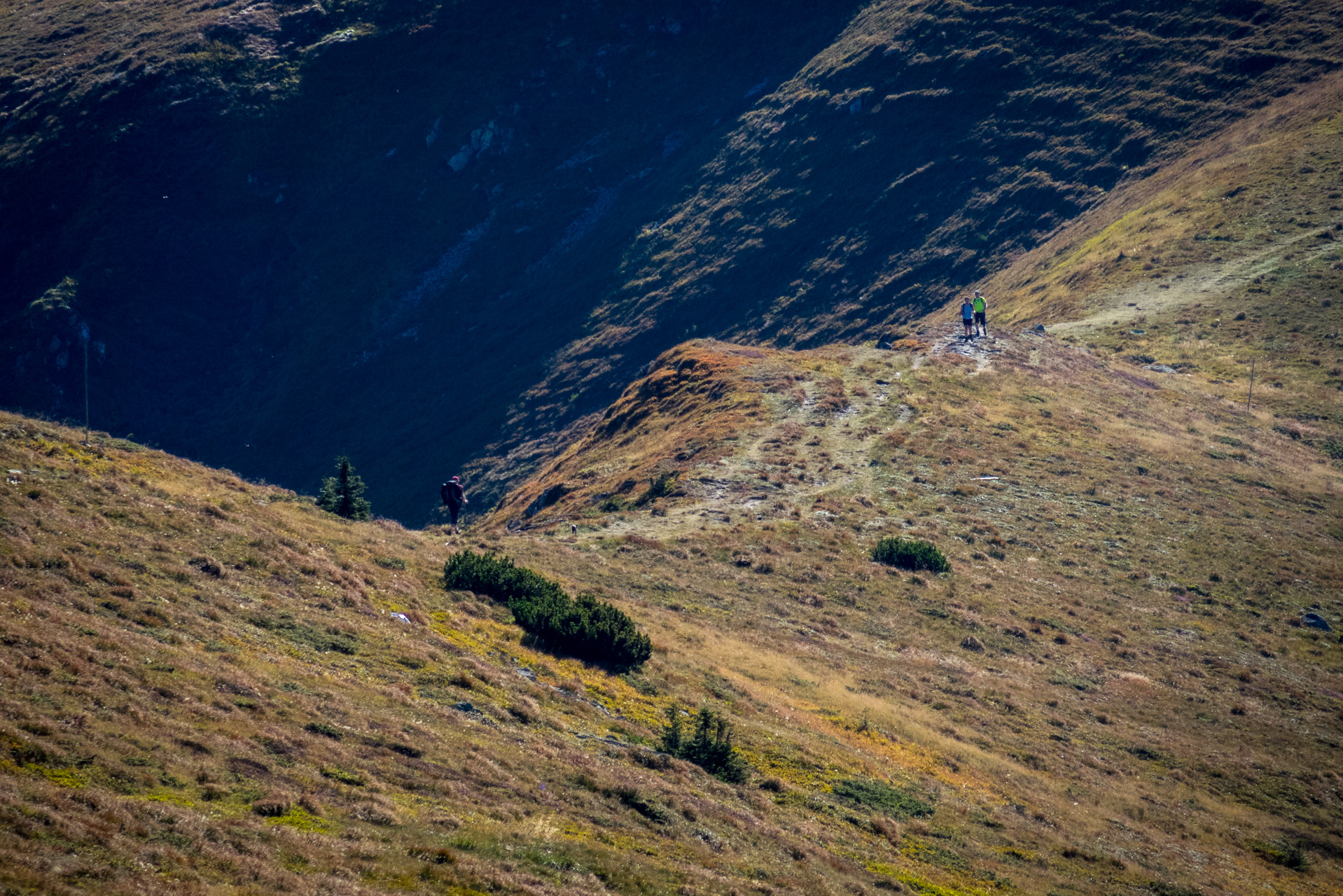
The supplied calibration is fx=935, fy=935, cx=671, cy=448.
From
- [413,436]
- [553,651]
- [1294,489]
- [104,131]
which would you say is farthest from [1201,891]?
[104,131]

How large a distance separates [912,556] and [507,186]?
72884mm

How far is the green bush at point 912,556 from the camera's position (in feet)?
116

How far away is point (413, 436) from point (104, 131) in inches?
1844

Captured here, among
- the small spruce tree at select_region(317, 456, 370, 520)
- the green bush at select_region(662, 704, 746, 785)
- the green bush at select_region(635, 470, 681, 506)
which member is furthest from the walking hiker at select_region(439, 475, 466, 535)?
the green bush at select_region(662, 704, 746, 785)

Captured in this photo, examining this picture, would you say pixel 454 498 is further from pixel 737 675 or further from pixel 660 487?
pixel 737 675

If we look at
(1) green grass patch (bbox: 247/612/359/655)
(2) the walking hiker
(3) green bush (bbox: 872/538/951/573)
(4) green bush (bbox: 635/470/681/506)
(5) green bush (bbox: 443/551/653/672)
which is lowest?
(3) green bush (bbox: 872/538/951/573)

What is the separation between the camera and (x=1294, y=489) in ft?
141

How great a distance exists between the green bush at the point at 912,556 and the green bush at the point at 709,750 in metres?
17.8

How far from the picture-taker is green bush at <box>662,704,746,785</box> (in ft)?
62.4

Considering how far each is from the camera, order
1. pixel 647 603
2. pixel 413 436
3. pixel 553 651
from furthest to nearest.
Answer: pixel 413 436, pixel 647 603, pixel 553 651

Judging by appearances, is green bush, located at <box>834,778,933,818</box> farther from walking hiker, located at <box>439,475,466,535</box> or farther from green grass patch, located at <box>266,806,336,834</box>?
walking hiker, located at <box>439,475,466,535</box>

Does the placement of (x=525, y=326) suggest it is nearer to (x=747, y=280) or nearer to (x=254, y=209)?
(x=747, y=280)

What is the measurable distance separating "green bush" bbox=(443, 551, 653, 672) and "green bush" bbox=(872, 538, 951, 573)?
1412 cm

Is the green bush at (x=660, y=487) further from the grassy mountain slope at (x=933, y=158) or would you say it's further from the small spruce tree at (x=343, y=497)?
the grassy mountain slope at (x=933, y=158)
